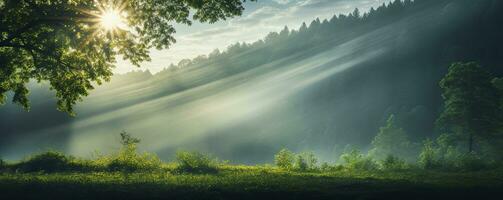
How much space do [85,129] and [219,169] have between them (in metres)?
151

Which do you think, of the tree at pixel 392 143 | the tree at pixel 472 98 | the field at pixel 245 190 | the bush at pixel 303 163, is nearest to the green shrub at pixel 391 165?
the bush at pixel 303 163

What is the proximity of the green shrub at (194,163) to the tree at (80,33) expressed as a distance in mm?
7272

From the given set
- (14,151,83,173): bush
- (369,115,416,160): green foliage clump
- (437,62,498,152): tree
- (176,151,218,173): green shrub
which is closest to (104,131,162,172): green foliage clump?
(176,151,218,173): green shrub

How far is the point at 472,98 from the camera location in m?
57.4

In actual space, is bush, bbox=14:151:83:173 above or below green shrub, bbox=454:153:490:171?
above

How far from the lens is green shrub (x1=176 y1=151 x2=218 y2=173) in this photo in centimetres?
3009

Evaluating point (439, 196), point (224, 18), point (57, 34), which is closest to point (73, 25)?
point (57, 34)

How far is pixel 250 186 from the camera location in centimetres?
1922

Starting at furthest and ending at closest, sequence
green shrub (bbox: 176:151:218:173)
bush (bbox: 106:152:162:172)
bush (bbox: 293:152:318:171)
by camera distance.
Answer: bush (bbox: 293:152:318:171), green shrub (bbox: 176:151:218:173), bush (bbox: 106:152:162:172)

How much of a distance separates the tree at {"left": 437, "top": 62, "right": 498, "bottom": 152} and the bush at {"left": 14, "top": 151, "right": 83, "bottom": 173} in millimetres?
45834

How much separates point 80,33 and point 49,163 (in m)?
10.6

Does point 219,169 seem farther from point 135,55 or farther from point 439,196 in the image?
point 439,196

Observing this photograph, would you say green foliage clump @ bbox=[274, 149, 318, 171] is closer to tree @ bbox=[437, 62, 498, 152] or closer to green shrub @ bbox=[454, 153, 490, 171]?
green shrub @ bbox=[454, 153, 490, 171]

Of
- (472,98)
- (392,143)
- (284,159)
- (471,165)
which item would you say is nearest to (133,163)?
(284,159)
